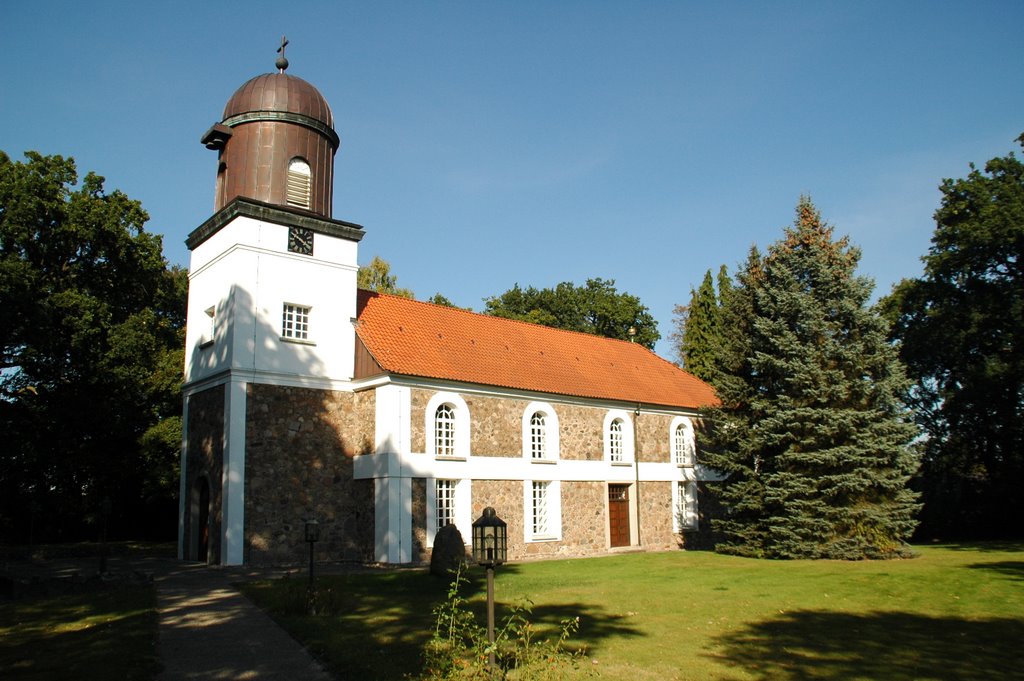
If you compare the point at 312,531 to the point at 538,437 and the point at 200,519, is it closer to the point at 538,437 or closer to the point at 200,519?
the point at 200,519

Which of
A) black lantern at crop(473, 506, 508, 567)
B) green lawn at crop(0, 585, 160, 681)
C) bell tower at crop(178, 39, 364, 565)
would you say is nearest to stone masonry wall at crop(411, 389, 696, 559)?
bell tower at crop(178, 39, 364, 565)

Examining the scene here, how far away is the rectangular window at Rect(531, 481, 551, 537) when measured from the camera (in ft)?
77.6

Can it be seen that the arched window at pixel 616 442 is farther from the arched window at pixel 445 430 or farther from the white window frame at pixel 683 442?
the arched window at pixel 445 430

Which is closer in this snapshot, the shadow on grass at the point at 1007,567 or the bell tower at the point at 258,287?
the shadow on grass at the point at 1007,567

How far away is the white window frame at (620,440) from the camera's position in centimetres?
2630

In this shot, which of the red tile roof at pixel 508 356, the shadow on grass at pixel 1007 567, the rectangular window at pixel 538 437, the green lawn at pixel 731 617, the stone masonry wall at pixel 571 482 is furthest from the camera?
the rectangular window at pixel 538 437

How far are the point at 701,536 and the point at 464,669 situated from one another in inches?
875

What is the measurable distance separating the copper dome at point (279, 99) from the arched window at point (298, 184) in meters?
1.45

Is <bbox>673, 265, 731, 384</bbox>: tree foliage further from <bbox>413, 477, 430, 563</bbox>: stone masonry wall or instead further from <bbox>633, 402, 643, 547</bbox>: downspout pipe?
<bbox>413, 477, 430, 563</bbox>: stone masonry wall

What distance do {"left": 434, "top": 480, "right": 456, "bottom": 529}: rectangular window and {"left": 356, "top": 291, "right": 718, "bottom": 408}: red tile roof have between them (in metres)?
3.02

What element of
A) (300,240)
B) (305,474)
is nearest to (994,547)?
(305,474)

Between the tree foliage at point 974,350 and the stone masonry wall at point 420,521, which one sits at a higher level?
the tree foliage at point 974,350

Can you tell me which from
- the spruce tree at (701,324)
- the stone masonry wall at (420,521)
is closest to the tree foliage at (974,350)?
the spruce tree at (701,324)

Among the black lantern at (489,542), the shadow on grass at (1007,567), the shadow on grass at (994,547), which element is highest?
the black lantern at (489,542)
